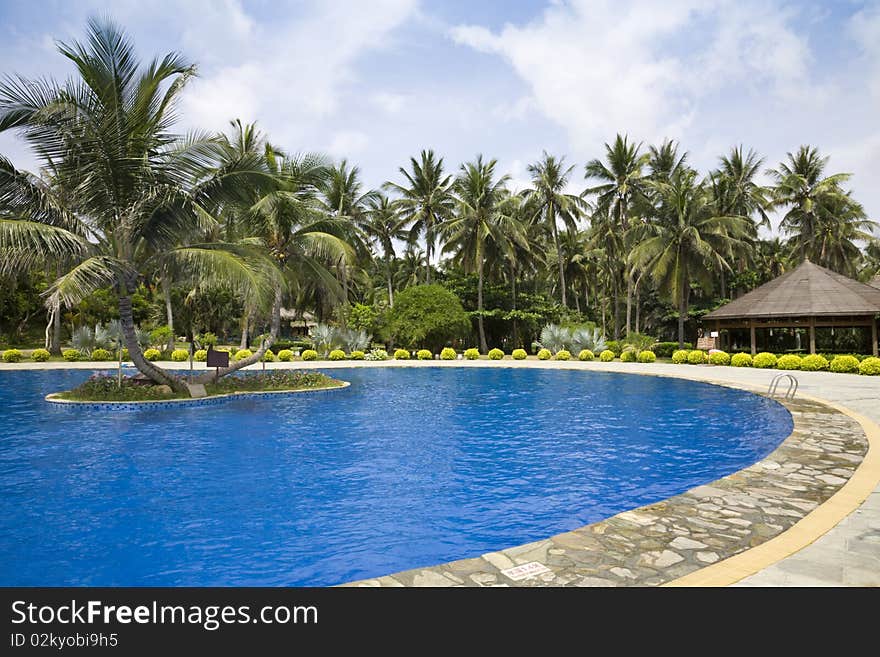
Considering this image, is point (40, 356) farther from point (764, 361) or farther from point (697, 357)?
point (764, 361)

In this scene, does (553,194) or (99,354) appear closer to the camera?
(99,354)

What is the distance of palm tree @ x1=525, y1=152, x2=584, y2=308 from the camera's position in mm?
34375

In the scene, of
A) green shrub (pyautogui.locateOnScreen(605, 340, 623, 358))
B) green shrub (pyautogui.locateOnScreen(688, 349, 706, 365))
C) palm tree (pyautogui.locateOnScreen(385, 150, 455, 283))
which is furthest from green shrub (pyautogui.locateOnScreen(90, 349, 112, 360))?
green shrub (pyautogui.locateOnScreen(688, 349, 706, 365))

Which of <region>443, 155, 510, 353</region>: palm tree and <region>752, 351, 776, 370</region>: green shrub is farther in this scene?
<region>443, 155, 510, 353</region>: palm tree

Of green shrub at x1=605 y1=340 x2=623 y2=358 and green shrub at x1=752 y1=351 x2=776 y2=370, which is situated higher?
green shrub at x1=605 y1=340 x2=623 y2=358

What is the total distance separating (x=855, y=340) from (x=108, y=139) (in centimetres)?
3551

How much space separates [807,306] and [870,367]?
5.96 meters

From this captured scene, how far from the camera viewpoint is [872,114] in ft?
51.6

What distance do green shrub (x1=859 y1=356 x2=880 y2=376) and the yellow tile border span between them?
51.0 feet

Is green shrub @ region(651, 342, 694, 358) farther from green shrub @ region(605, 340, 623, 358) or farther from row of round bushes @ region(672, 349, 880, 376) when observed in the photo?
row of round bushes @ region(672, 349, 880, 376)

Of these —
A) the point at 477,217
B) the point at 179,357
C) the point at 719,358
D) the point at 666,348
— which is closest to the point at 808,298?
the point at 719,358

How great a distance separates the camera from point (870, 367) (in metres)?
19.0

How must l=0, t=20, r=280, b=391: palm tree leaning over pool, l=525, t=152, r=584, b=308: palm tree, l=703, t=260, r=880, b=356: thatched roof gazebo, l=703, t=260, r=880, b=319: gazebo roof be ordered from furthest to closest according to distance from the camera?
l=525, t=152, r=584, b=308: palm tree < l=703, t=260, r=880, b=319: gazebo roof < l=703, t=260, r=880, b=356: thatched roof gazebo < l=0, t=20, r=280, b=391: palm tree leaning over pool
